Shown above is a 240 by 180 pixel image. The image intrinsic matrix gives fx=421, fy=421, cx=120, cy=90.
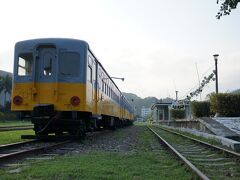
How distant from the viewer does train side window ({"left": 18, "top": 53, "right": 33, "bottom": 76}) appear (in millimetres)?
14516

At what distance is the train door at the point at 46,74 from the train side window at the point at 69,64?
0.23 m

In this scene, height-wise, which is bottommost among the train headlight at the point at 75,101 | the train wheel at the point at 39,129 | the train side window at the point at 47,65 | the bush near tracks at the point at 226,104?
the train wheel at the point at 39,129

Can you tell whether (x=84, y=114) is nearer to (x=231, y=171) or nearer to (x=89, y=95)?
(x=89, y=95)

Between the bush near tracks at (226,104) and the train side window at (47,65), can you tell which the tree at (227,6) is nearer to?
the train side window at (47,65)

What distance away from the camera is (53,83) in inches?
551

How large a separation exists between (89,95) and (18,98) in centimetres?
246

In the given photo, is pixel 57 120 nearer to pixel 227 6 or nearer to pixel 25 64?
pixel 25 64

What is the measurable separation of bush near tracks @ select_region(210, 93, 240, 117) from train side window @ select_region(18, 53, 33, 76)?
1424 centimetres

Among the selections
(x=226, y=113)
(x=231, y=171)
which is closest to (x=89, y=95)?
(x=231, y=171)

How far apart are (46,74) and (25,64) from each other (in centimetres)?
101

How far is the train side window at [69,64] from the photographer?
1418 centimetres

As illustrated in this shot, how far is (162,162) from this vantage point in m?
9.09

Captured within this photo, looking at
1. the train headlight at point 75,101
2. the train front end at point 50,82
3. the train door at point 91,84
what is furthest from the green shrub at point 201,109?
the train headlight at point 75,101

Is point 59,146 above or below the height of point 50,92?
below
